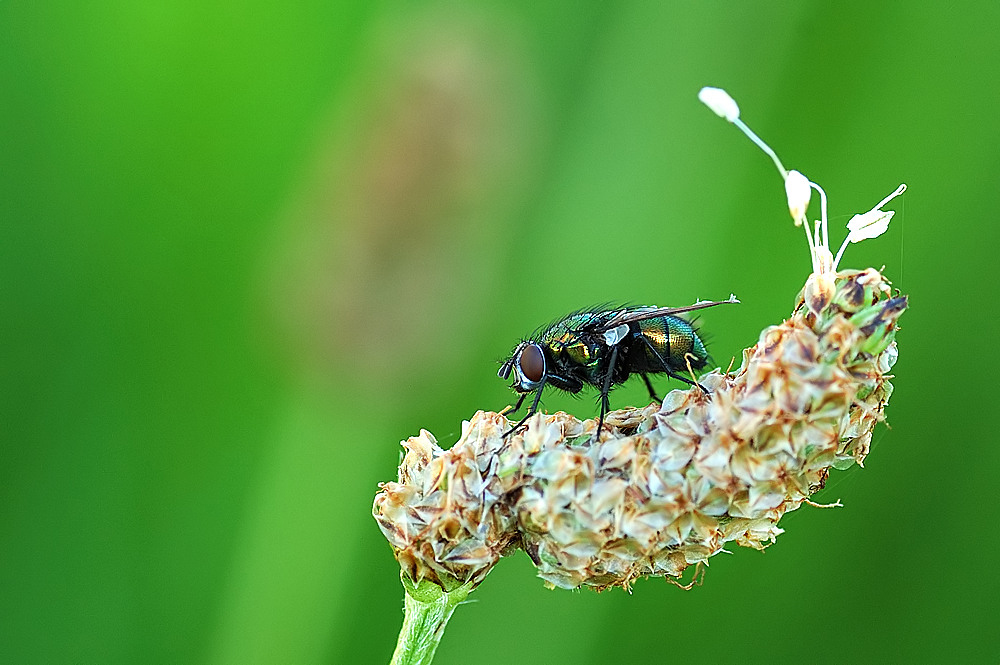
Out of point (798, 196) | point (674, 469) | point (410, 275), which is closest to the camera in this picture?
point (674, 469)

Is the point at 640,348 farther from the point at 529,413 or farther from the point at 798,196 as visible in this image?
the point at 798,196

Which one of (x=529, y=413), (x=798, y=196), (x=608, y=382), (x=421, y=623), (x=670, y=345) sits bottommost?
(x=421, y=623)

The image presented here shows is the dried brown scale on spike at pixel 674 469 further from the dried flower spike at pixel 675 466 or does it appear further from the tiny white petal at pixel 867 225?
the tiny white petal at pixel 867 225

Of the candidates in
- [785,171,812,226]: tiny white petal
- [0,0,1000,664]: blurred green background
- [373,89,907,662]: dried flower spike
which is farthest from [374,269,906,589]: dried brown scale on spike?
[0,0,1000,664]: blurred green background

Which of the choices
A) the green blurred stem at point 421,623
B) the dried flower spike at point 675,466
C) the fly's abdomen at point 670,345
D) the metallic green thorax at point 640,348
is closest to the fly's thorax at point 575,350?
the metallic green thorax at point 640,348

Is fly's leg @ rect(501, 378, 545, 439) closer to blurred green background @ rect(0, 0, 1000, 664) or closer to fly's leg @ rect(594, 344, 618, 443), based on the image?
fly's leg @ rect(594, 344, 618, 443)

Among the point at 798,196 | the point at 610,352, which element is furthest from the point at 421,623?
the point at 798,196

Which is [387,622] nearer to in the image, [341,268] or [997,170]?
[341,268]
